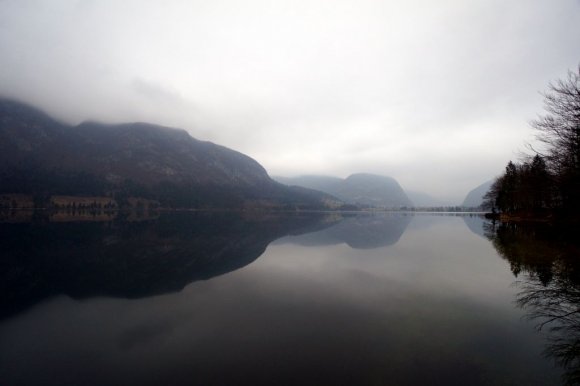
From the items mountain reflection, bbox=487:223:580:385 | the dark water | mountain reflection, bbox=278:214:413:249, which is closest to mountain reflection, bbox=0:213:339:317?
the dark water

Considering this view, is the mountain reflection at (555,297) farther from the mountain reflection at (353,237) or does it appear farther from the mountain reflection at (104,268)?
the mountain reflection at (104,268)

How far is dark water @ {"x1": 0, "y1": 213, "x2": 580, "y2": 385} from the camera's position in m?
8.90

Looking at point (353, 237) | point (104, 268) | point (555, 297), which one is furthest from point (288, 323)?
point (353, 237)

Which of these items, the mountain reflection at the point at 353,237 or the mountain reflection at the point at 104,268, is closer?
the mountain reflection at the point at 104,268

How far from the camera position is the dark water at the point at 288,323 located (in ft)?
29.2

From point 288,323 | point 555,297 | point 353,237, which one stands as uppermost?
point 555,297

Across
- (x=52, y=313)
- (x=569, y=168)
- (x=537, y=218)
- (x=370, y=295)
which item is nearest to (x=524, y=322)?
(x=370, y=295)

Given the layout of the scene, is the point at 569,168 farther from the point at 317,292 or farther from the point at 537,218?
the point at 537,218

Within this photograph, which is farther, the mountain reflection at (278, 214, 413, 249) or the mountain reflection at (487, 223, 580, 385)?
the mountain reflection at (278, 214, 413, 249)

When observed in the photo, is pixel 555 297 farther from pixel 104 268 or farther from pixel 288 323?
pixel 104 268

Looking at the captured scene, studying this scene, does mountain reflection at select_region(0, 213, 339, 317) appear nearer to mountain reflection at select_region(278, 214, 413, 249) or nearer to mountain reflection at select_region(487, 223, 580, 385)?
mountain reflection at select_region(278, 214, 413, 249)

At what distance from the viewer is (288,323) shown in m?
12.9

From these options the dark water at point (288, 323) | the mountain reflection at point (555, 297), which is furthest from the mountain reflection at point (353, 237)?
the mountain reflection at point (555, 297)

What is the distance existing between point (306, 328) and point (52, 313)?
1242 cm
